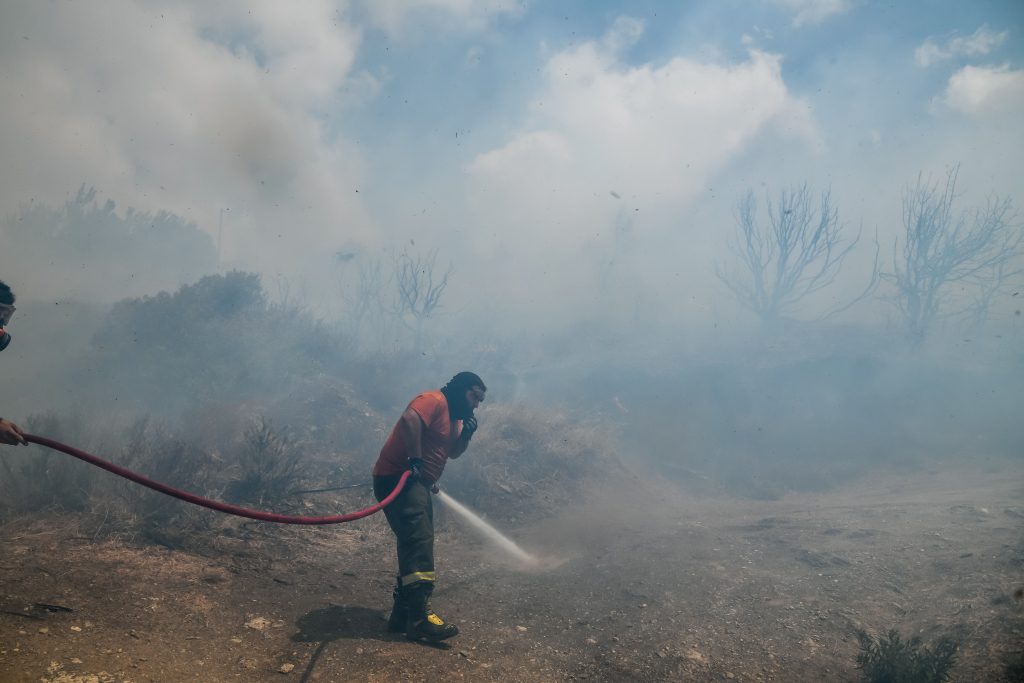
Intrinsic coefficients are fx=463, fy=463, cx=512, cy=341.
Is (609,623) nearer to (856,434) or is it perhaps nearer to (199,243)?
(856,434)

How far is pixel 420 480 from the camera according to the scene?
434 cm

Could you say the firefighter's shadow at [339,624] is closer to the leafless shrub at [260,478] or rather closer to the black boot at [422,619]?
the black boot at [422,619]

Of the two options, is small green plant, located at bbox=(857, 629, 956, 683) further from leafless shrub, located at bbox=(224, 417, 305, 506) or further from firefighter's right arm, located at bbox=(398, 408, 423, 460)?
leafless shrub, located at bbox=(224, 417, 305, 506)

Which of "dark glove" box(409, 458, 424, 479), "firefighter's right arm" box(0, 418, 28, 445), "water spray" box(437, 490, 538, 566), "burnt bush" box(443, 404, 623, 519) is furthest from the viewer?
"burnt bush" box(443, 404, 623, 519)

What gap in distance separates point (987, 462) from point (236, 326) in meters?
26.2

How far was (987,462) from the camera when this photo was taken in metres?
15.4

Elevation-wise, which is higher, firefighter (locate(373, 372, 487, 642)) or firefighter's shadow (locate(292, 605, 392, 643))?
firefighter (locate(373, 372, 487, 642))

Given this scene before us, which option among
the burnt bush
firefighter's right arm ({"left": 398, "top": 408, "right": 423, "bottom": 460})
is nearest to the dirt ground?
firefighter's right arm ({"left": 398, "top": 408, "right": 423, "bottom": 460})

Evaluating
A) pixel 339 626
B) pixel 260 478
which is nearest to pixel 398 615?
pixel 339 626

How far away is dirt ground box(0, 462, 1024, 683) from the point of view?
10.7ft

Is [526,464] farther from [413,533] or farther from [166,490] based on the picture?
[166,490]

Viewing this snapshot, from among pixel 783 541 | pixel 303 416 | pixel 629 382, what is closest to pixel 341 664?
pixel 783 541

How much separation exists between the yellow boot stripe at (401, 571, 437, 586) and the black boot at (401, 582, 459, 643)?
0.03 m

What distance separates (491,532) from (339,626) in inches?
174
